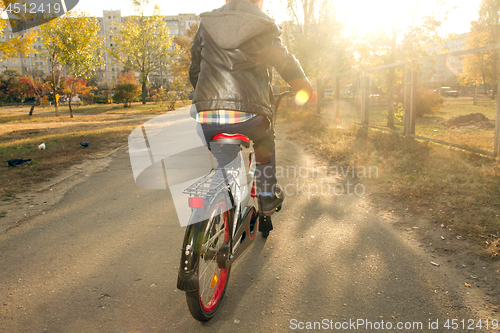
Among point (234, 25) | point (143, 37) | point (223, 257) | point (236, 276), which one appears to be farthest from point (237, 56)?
point (143, 37)

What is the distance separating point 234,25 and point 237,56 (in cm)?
20

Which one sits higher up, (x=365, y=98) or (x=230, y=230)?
(x=365, y=98)

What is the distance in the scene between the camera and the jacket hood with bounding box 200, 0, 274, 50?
2.40m

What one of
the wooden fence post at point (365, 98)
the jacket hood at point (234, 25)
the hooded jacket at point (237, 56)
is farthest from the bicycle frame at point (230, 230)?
the wooden fence post at point (365, 98)

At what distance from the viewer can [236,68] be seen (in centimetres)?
256

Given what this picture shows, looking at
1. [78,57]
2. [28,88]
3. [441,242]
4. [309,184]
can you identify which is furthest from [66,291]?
[28,88]

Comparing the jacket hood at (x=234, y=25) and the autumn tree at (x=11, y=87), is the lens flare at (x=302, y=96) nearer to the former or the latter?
the jacket hood at (x=234, y=25)

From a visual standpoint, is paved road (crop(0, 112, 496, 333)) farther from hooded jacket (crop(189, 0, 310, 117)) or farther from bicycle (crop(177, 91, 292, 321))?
hooded jacket (crop(189, 0, 310, 117))

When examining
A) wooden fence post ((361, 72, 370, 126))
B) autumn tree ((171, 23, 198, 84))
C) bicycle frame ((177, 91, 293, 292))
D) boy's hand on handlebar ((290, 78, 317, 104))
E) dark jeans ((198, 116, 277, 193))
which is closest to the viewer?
bicycle frame ((177, 91, 293, 292))

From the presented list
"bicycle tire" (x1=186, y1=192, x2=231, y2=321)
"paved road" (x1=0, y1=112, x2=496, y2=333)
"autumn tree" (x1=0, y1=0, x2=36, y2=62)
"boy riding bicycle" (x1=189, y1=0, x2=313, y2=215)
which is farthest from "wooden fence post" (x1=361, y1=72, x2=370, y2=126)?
"autumn tree" (x1=0, y1=0, x2=36, y2=62)

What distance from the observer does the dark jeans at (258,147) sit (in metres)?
2.63

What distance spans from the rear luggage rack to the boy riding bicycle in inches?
5.2

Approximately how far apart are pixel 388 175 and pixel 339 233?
2620mm

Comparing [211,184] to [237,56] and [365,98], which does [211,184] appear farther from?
[365,98]
